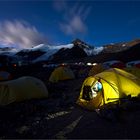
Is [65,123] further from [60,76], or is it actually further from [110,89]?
[60,76]

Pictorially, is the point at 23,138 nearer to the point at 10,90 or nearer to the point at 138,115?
the point at 138,115

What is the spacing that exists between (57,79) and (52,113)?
20.4 meters

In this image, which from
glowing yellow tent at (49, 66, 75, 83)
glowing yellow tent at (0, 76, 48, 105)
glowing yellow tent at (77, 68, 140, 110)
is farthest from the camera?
glowing yellow tent at (49, 66, 75, 83)

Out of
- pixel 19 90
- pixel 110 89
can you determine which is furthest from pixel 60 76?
pixel 110 89

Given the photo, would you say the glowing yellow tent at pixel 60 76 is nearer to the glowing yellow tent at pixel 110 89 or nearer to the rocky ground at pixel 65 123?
the rocky ground at pixel 65 123

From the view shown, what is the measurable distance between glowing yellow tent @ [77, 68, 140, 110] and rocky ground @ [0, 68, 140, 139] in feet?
2.43

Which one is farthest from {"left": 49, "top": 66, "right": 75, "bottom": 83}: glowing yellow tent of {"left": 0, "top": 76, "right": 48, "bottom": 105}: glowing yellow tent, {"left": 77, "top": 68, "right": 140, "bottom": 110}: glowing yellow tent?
{"left": 77, "top": 68, "right": 140, "bottom": 110}: glowing yellow tent

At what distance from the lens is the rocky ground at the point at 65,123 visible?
1109cm

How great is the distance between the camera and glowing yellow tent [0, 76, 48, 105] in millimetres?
17875

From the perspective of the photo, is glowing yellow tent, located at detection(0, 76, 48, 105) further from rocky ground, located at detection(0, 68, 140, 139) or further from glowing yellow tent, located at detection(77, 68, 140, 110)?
glowing yellow tent, located at detection(77, 68, 140, 110)

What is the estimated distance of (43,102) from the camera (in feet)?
62.8

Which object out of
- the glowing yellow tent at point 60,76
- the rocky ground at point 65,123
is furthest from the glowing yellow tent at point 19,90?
the glowing yellow tent at point 60,76

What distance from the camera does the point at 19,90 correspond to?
18.2 m

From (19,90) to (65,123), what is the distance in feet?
20.4
